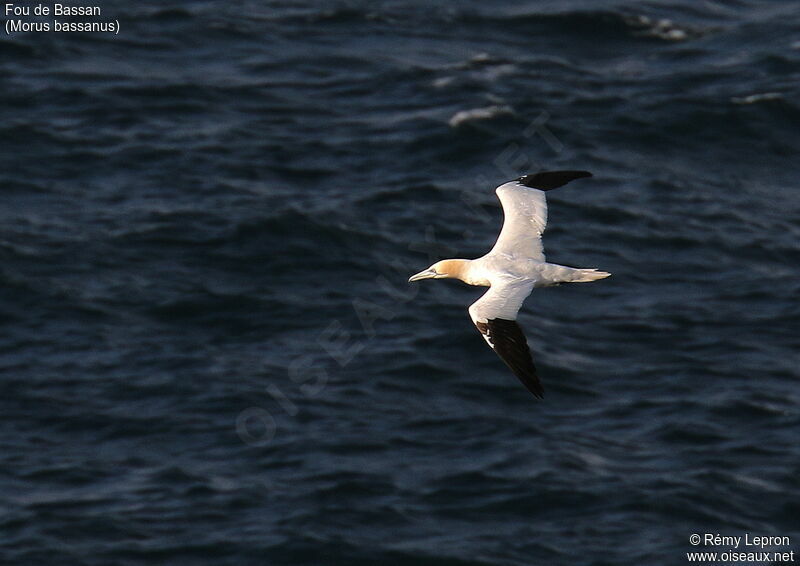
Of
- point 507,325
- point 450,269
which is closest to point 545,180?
point 450,269

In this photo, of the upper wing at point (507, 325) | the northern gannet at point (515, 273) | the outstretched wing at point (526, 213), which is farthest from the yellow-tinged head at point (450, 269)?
the upper wing at point (507, 325)

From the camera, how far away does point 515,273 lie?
17.8m

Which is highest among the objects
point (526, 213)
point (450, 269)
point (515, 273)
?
point (526, 213)

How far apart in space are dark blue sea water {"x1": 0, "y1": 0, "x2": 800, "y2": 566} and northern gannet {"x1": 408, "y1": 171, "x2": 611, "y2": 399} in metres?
7.62

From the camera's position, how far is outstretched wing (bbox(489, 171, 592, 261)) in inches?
745

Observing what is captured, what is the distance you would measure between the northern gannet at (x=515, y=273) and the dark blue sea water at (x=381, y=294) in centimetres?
762

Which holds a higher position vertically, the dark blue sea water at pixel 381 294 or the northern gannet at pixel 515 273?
the northern gannet at pixel 515 273

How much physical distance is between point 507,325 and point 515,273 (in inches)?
53.9

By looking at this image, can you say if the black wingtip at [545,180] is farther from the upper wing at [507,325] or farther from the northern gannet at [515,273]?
the upper wing at [507,325]

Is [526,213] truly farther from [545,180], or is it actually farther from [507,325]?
[507,325]

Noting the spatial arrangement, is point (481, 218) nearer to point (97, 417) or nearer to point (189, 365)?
point (189, 365)

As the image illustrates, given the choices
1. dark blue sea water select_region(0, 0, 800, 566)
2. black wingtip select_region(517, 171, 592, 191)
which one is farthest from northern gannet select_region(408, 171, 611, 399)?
dark blue sea water select_region(0, 0, 800, 566)

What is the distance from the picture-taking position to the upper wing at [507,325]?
52.8ft

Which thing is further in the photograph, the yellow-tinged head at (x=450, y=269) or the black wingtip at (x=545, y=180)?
the black wingtip at (x=545, y=180)
